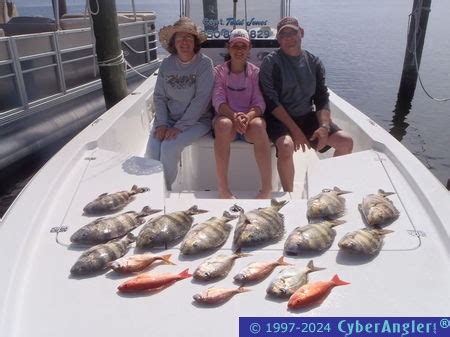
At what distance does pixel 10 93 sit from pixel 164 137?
10.4ft

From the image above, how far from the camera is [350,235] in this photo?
221 cm

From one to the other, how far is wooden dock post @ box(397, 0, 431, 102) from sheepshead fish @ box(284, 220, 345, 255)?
789cm

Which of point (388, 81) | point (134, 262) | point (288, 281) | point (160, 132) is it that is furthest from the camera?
point (388, 81)

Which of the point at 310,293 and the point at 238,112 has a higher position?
the point at 238,112

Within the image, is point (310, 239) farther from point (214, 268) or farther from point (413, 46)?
point (413, 46)

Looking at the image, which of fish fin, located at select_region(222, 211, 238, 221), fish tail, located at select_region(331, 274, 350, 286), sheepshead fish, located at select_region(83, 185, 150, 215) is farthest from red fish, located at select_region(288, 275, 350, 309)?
sheepshead fish, located at select_region(83, 185, 150, 215)

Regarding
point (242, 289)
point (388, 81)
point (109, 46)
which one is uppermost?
point (109, 46)

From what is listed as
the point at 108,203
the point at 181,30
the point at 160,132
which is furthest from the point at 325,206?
the point at 181,30

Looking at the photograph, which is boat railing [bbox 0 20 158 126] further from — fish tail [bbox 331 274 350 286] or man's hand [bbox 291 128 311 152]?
fish tail [bbox 331 274 350 286]

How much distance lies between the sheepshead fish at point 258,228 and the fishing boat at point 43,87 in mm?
3886

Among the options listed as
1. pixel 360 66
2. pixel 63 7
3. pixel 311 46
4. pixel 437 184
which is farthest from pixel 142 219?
pixel 311 46

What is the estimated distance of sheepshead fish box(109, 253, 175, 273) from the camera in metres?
2.01

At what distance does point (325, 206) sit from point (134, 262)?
110 cm

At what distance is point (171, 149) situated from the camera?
3.46 metres
